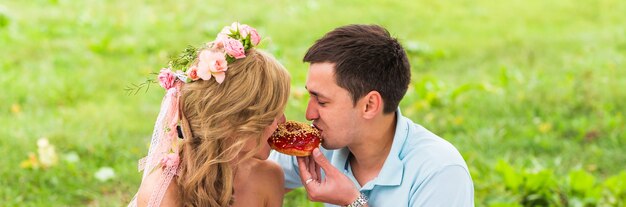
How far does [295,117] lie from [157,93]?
137 centimetres

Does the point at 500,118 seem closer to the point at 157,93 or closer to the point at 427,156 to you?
the point at 157,93

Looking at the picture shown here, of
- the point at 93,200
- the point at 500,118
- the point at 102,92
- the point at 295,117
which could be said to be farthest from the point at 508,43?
the point at 93,200

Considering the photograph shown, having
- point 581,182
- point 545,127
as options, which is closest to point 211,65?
point 581,182

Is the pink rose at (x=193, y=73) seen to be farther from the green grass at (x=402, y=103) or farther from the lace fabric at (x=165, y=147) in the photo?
the green grass at (x=402, y=103)

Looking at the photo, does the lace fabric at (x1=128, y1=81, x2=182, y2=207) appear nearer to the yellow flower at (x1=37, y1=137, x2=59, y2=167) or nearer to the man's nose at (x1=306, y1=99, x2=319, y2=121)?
the man's nose at (x1=306, y1=99, x2=319, y2=121)

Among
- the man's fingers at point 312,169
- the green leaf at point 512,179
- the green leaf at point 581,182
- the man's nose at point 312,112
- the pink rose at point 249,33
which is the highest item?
the pink rose at point 249,33

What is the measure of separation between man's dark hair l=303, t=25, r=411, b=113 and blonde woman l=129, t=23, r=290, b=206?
21 centimetres

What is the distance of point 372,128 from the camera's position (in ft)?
12.4

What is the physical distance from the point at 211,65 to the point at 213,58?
3 cm

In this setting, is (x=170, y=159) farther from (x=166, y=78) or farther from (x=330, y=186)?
(x=330, y=186)

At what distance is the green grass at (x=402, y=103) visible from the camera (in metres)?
6.06

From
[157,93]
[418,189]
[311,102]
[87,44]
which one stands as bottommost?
[418,189]

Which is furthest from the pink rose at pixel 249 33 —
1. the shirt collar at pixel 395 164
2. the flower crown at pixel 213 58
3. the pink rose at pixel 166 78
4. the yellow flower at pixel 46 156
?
the yellow flower at pixel 46 156

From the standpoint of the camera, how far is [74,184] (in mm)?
5684
